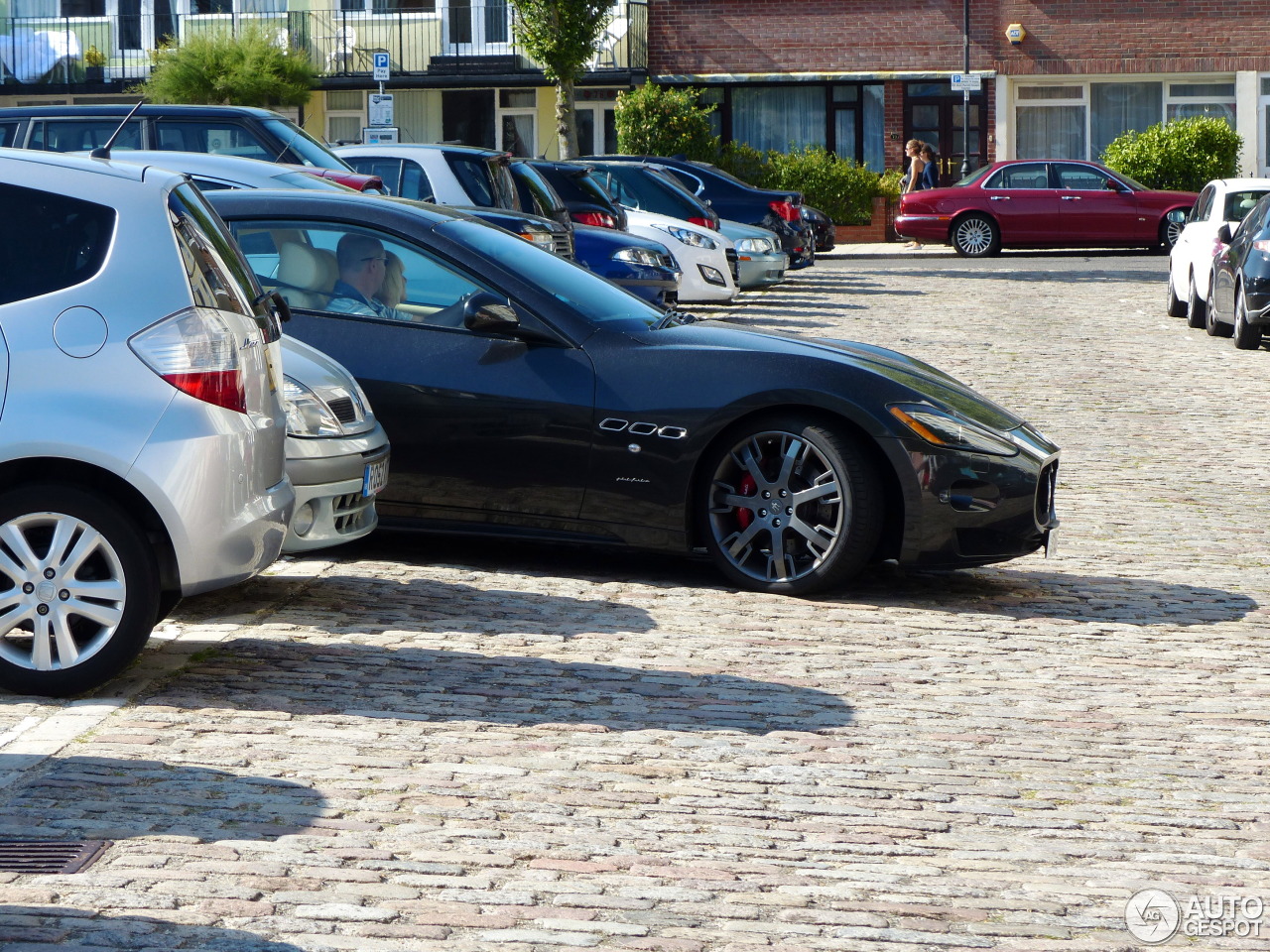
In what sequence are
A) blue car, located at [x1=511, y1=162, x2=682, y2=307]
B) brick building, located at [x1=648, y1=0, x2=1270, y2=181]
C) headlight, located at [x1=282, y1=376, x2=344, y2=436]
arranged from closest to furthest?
headlight, located at [x1=282, y1=376, x2=344, y2=436], blue car, located at [x1=511, y1=162, x2=682, y2=307], brick building, located at [x1=648, y1=0, x2=1270, y2=181]

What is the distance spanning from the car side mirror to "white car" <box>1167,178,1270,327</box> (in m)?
12.6

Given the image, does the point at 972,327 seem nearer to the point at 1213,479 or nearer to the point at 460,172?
the point at 460,172

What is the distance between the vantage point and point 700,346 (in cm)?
742

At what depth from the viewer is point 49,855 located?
13.9 ft

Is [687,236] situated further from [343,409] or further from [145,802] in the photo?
[145,802]

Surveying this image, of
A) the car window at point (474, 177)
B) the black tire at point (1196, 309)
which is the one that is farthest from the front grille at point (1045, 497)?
the black tire at point (1196, 309)

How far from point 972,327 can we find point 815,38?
2297 cm

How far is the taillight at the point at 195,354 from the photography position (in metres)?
5.52

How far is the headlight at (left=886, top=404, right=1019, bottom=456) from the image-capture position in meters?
7.08

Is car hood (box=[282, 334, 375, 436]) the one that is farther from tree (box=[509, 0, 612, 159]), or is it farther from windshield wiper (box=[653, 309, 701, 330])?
tree (box=[509, 0, 612, 159])

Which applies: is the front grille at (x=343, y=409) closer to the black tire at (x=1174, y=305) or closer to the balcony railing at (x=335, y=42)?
the black tire at (x=1174, y=305)

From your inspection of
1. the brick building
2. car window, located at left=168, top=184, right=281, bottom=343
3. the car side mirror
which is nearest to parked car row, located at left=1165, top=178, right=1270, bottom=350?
the car side mirror

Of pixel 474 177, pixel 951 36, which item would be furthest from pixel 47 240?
pixel 951 36

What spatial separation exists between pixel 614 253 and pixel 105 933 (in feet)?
46.5
